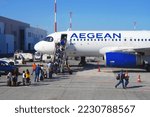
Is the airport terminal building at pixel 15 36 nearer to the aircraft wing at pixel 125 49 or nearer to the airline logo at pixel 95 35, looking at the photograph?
the airline logo at pixel 95 35

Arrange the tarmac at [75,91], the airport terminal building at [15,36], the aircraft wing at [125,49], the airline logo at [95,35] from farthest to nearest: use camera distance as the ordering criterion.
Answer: the airport terminal building at [15,36], the airline logo at [95,35], the aircraft wing at [125,49], the tarmac at [75,91]

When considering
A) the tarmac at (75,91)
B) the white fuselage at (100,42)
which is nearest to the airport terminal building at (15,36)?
the white fuselage at (100,42)

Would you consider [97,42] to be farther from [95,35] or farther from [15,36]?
[15,36]

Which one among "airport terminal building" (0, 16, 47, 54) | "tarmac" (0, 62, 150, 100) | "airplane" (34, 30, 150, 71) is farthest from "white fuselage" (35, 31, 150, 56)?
"airport terminal building" (0, 16, 47, 54)

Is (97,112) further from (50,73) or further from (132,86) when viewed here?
(50,73)

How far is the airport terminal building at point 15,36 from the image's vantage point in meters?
90.9

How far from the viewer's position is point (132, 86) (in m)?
25.3

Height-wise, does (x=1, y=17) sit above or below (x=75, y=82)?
above

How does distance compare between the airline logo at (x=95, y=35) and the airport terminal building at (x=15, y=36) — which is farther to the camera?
the airport terminal building at (x=15, y=36)

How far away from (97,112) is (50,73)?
1865cm

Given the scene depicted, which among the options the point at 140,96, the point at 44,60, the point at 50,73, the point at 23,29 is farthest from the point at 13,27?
the point at 140,96

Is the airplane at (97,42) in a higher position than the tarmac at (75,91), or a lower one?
higher

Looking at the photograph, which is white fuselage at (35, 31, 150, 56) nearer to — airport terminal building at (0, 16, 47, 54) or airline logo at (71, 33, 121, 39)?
airline logo at (71, 33, 121, 39)

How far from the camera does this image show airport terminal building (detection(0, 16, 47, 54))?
90875mm
